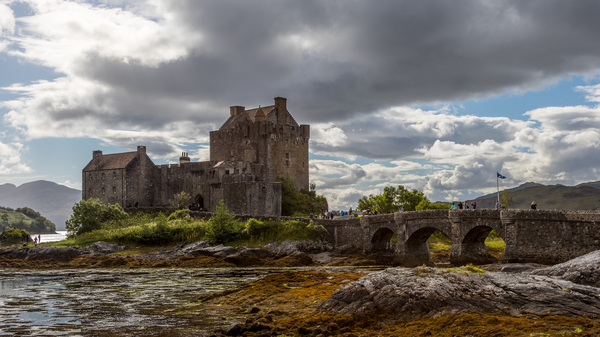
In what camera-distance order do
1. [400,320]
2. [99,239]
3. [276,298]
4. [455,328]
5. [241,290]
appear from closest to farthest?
[455,328], [400,320], [276,298], [241,290], [99,239]

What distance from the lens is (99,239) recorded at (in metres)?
59.0

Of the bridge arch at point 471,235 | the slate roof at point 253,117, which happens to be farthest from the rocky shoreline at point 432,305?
the slate roof at point 253,117

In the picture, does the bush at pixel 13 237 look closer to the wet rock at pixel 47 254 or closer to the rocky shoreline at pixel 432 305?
the wet rock at pixel 47 254

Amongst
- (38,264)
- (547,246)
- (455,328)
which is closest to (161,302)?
(455,328)

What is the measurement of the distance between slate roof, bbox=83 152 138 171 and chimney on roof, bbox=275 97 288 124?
787 inches

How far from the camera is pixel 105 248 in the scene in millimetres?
55125

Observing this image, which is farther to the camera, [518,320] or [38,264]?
[38,264]

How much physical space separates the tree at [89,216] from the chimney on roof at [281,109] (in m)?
24.9

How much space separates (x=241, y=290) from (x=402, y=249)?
75.3ft

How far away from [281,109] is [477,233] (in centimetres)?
4269

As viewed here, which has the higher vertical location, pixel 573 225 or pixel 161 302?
pixel 573 225

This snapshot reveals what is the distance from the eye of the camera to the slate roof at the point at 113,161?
3009 inches

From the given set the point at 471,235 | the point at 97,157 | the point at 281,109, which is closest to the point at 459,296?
the point at 471,235

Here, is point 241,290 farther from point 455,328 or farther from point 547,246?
point 547,246
